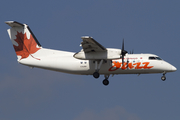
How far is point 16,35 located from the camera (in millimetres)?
26297

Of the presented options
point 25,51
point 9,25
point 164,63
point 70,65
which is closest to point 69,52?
point 70,65

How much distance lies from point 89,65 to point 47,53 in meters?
3.82

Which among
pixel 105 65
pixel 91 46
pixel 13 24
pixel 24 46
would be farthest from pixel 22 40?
pixel 105 65

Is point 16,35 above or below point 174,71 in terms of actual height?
above

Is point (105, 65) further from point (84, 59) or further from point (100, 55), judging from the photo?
point (84, 59)

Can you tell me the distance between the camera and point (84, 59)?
80.3 feet

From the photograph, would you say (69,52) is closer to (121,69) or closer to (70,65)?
(70,65)

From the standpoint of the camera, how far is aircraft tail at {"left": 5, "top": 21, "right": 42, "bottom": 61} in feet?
86.2

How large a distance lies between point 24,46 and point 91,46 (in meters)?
6.16

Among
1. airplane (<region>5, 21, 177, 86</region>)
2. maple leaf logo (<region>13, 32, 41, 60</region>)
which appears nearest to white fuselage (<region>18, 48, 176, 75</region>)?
airplane (<region>5, 21, 177, 86</region>)

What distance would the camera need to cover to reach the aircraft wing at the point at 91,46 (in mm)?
23016

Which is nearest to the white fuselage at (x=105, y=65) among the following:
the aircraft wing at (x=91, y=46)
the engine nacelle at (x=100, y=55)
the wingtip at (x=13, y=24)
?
the engine nacelle at (x=100, y=55)

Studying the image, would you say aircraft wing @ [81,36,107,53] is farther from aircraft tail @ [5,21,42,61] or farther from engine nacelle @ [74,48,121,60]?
aircraft tail @ [5,21,42,61]

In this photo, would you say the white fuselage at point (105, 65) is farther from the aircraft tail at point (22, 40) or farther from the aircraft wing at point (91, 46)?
the aircraft wing at point (91, 46)
